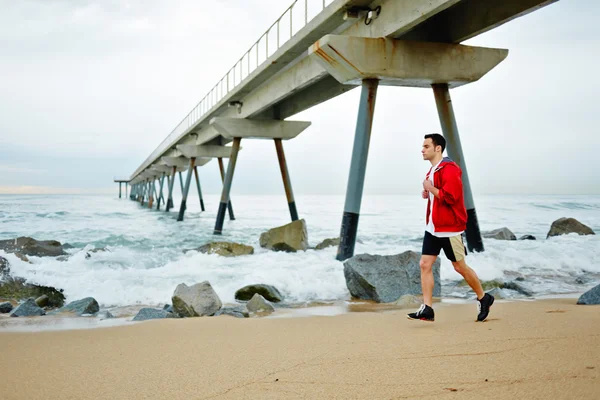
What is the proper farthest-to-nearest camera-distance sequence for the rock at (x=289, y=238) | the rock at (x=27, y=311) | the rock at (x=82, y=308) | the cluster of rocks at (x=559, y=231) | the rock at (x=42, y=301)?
the cluster of rocks at (x=559, y=231)
the rock at (x=289, y=238)
the rock at (x=42, y=301)
the rock at (x=82, y=308)
the rock at (x=27, y=311)

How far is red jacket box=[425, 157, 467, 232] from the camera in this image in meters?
4.02

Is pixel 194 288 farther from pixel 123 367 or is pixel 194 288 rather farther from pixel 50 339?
pixel 123 367

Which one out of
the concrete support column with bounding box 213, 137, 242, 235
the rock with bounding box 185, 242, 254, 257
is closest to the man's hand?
the rock with bounding box 185, 242, 254, 257

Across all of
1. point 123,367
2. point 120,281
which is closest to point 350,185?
point 120,281

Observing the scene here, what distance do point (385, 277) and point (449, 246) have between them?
8.38 feet

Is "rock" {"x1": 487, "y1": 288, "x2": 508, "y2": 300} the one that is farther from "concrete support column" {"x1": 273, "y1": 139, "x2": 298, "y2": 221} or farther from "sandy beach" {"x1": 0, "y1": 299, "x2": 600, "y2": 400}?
"concrete support column" {"x1": 273, "y1": 139, "x2": 298, "y2": 221}

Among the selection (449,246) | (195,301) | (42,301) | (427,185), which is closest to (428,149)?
(427,185)

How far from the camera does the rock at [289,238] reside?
45.8 ft

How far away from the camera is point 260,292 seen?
6953mm

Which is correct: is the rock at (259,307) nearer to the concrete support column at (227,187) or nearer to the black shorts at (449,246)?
the black shorts at (449,246)

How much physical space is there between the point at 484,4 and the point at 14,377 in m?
10.6

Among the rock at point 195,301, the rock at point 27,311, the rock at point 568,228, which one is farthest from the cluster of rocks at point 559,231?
the rock at point 27,311

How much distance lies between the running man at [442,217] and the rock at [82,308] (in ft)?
13.1

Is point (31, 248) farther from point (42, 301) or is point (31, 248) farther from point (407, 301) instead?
point (407, 301)
